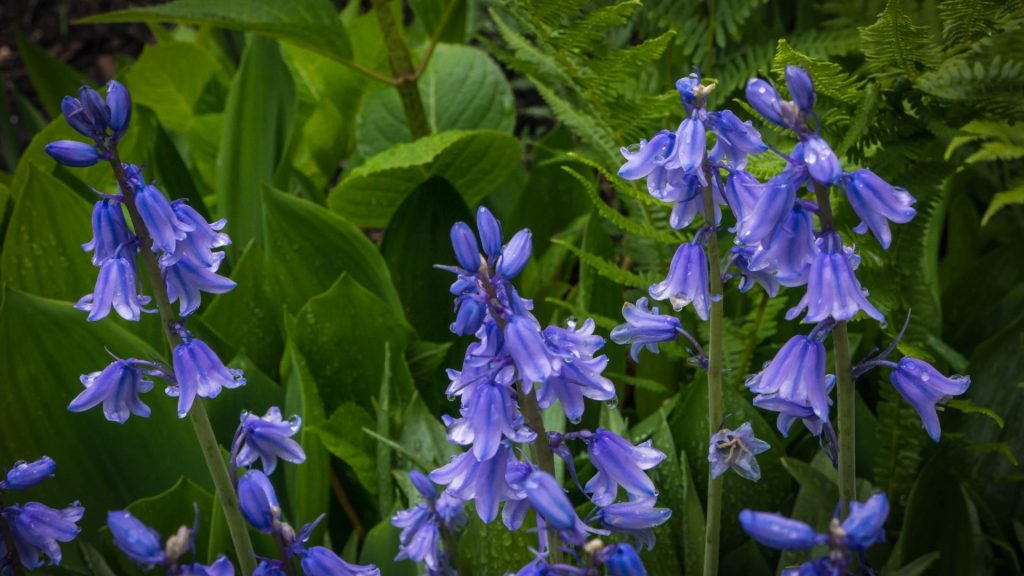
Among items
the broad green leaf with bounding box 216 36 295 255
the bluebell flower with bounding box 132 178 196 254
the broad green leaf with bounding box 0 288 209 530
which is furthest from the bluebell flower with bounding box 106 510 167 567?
the broad green leaf with bounding box 216 36 295 255

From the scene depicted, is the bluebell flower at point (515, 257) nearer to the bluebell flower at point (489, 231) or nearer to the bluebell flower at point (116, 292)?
the bluebell flower at point (489, 231)

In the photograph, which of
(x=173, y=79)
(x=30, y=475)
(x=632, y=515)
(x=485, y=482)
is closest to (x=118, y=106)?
(x=30, y=475)

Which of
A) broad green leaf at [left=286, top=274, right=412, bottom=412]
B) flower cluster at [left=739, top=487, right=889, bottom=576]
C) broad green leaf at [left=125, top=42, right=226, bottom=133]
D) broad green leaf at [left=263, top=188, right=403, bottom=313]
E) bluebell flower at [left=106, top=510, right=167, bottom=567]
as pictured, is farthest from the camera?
broad green leaf at [left=125, top=42, right=226, bottom=133]

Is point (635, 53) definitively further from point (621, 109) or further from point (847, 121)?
point (847, 121)

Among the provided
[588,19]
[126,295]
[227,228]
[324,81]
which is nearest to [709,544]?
[126,295]

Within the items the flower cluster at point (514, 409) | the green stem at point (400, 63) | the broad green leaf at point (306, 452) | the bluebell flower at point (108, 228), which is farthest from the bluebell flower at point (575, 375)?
the green stem at point (400, 63)

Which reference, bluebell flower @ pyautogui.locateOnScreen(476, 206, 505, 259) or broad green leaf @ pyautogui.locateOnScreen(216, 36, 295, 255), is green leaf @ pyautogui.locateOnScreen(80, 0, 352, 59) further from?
bluebell flower @ pyautogui.locateOnScreen(476, 206, 505, 259)
